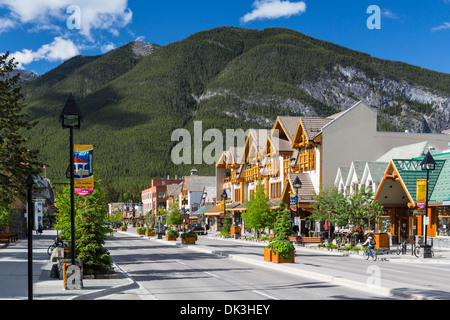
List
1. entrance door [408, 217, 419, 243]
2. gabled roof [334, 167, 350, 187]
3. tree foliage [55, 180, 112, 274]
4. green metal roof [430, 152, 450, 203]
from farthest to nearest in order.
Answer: gabled roof [334, 167, 350, 187] → entrance door [408, 217, 419, 243] → green metal roof [430, 152, 450, 203] → tree foliage [55, 180, 112, 274]

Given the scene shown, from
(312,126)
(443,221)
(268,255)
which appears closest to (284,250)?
(268,255)

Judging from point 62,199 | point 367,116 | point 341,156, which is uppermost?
point 367,116

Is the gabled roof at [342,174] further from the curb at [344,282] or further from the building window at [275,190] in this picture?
the curb at [344,282]

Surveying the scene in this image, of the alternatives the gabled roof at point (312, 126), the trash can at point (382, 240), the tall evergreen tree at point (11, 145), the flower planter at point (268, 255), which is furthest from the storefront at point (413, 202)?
the tall evergreen tree at point (11, 145)

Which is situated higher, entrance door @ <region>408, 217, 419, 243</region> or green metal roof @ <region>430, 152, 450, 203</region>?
green metal roof @ <region>430, 152, 450, 203</region>

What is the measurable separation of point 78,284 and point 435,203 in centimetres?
3041

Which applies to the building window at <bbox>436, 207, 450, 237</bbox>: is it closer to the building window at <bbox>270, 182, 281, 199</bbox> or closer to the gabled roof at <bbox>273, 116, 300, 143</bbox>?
the gabled roof at <bbox>273, 116, 300, 143</bbox>

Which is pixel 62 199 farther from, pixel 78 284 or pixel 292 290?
pixel 292 290

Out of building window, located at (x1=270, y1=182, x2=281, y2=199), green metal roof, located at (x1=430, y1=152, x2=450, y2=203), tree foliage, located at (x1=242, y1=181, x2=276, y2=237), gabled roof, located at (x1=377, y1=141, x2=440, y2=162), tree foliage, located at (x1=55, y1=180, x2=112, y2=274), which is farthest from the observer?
building window, located at (x1=270, y1=182, x2=281, y2=199)

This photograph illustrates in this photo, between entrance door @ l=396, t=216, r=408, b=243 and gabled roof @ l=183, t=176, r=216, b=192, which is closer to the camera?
entrance door @ l=396, t=216, r=408, b=243

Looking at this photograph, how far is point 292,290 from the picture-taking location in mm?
17703

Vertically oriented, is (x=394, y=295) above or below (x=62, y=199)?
below

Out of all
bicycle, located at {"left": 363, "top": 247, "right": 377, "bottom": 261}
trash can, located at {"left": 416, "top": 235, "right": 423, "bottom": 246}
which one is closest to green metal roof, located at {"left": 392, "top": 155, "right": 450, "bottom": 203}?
trash can, located at {"left": 416, "top": 235, "right": 423, "bottom": 246}
